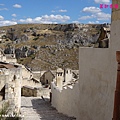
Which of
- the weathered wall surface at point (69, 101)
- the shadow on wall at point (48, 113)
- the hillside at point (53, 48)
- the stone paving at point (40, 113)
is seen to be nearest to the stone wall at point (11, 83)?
the stone paving at point (40, 113)

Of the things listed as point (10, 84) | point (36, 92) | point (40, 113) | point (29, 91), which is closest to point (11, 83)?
point (10, 84)

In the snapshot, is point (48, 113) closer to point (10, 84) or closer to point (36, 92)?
→ point (10, 84)

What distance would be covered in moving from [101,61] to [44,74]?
32418mm

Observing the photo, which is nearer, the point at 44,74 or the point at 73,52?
the point at 44,74

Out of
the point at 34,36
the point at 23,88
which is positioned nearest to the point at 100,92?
the point at 23,88

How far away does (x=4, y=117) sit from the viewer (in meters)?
7.99

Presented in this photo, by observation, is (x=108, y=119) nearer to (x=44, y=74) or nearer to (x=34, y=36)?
(x=44, y=74)

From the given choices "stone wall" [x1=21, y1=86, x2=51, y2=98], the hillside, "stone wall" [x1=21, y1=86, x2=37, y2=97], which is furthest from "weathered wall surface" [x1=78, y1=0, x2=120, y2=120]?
the hillside

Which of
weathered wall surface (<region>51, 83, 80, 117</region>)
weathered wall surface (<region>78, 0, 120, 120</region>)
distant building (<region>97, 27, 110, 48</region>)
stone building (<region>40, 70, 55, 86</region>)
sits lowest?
stone building (<region>40, 70, 55, 86</region>)

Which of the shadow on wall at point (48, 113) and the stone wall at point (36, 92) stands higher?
the shadow on wall at point (48, 113)

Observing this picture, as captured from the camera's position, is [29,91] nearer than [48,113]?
No

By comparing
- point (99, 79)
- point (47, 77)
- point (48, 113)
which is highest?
point (99, 79)

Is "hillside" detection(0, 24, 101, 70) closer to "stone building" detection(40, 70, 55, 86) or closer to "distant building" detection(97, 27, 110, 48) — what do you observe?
"stone building" detection(40, 70, 55, 86)

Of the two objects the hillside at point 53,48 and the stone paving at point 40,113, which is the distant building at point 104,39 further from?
the hillside at point 53,48
